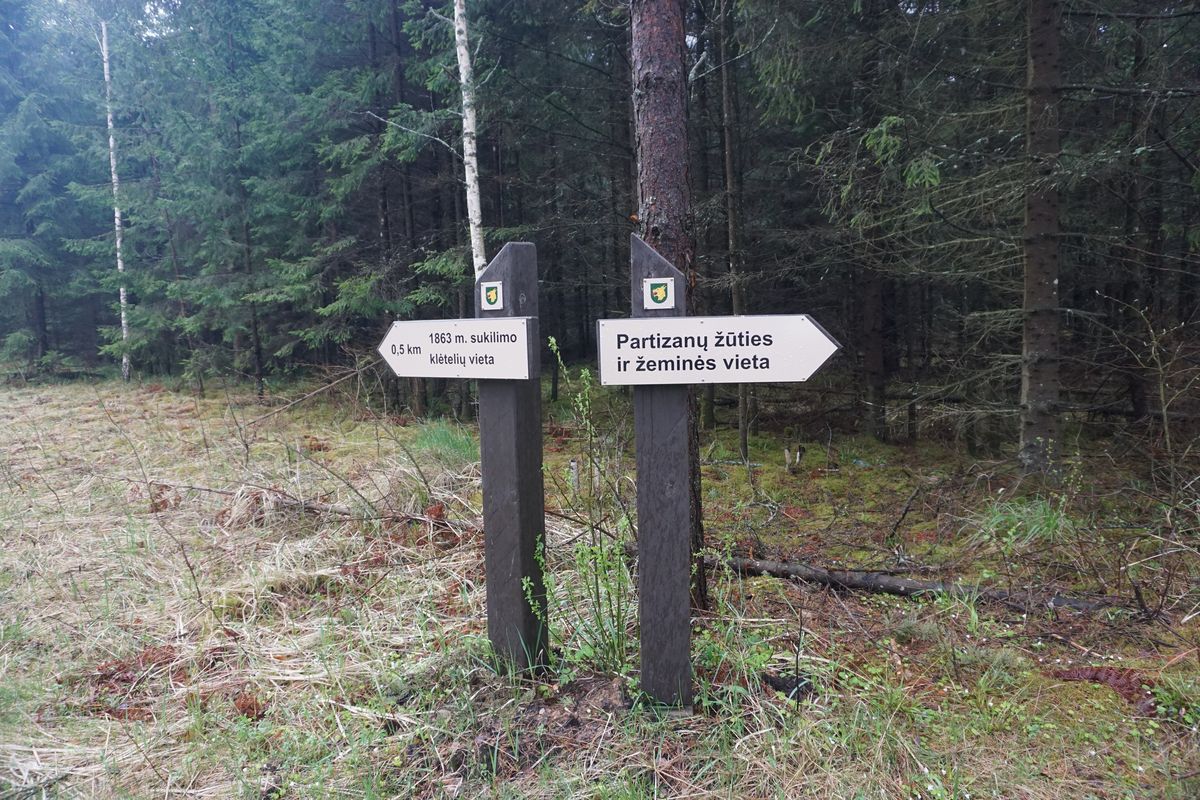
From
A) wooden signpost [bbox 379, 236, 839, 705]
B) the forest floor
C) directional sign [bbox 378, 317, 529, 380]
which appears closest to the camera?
the forest floor

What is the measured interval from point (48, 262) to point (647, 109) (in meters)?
22.8

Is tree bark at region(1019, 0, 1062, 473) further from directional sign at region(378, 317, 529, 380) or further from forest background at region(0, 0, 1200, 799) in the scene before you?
directional sign at region(378, 317, 529, 380)

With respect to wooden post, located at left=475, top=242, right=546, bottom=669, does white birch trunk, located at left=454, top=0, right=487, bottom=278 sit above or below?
above

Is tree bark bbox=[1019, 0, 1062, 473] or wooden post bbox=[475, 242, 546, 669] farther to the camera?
tree bark bbox=[1019, 0, 1062, 473]

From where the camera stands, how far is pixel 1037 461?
5812 mm

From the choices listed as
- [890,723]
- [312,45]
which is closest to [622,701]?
[890,723]

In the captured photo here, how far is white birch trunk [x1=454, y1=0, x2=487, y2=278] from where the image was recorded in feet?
31.1

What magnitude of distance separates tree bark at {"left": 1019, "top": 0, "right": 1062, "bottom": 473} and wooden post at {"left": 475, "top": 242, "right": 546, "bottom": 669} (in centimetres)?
492

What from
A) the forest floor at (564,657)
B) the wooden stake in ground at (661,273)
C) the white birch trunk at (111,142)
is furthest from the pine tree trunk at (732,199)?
the white birch trunk at (111,142)

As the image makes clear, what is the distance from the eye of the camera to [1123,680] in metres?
2.86

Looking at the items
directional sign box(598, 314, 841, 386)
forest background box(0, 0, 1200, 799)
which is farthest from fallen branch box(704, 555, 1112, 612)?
directional sign box(598, 314, 841, 386)

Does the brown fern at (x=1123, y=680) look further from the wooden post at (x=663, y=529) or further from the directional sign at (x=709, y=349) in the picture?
the directional sign at (x=709, y=349)

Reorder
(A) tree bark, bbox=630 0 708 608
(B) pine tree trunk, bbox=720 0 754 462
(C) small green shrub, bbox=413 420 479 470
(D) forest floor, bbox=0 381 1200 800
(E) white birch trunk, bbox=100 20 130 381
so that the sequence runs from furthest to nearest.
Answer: (E) white birch trunk, bbox=100 20 130 381 → (B) pine tree trunk, bbox=720 0 754 462 → (C) small green shrub, bbox=413 420 479 470 → (A) tree bark, bbox=630 0 708 608 → (D) forest floor, bbox=0 381 1200 800

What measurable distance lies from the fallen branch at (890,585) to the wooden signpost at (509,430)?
1127mm
